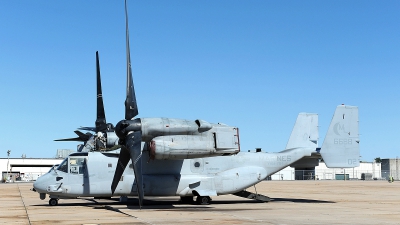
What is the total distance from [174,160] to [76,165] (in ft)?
17.9

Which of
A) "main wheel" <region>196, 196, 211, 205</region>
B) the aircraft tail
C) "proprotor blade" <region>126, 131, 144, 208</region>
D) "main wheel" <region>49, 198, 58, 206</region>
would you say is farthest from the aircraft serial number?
"main wheel" <region>49, 198, 58, 206</region>

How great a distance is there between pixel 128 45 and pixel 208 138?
6.46 metres

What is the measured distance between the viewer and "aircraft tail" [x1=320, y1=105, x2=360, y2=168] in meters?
29.0

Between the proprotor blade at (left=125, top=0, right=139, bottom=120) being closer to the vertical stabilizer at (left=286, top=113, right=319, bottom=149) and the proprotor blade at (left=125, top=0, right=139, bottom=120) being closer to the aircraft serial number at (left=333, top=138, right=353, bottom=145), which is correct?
the vertical stabilizer at (left=286, top=113, right=319, bottom=149)

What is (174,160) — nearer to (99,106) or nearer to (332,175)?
(99,106)

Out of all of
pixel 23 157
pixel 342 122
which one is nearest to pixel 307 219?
pixel 342 122

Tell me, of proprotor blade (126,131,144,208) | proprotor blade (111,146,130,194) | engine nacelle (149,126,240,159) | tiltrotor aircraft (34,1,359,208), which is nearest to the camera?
proprotor blade (126,131,144,208)

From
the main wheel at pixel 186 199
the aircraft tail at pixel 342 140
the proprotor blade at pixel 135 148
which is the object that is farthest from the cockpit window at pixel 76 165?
the aircraft tail at pixel 342 140

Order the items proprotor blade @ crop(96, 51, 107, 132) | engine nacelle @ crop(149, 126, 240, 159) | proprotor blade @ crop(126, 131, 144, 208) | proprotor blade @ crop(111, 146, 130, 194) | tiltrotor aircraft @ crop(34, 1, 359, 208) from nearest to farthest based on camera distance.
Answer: proprotor blade @ crop(126, 131, 144, 208)
engine nacelle @ crop(149, 126, 240, 159)
tiltrotor aircraft @ crop(34, 1, 359, 208)
proprotor blade @ crop(111, 146, 130, 194)
proprotor blade @ crop(96, 51, 107, 132)

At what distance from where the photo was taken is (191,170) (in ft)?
91.4

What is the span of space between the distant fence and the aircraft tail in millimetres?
62352

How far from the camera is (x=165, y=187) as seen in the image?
1065 inches

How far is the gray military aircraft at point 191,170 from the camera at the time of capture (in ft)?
88.1

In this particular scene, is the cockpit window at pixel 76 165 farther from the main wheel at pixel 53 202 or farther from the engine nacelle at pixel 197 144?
the engine nacelle at pixel 197 144
